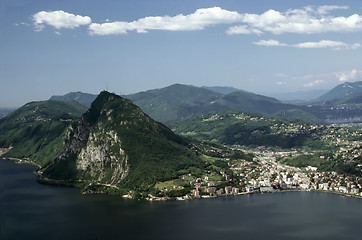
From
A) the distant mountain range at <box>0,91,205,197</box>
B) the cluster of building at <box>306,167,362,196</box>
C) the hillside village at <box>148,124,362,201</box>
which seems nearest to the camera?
the hillside village at <box>148,124,362,201</box>

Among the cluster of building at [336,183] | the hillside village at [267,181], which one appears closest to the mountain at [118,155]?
the hillside village at [267,181]

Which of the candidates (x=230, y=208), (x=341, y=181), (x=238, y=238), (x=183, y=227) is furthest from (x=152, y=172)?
(x=341, y=181)

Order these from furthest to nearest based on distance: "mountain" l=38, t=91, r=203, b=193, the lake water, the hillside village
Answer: "mountain" l=38, t=91, r=203, b=193 → the hillside village → the lake water

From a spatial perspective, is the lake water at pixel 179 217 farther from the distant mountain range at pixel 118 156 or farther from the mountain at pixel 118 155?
the mountain at pixel 118 155

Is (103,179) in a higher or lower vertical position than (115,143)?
lower

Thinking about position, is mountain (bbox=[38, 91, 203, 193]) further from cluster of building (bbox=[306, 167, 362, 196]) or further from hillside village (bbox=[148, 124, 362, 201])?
cluster of building (bbox=[306, 167, 362, 196])

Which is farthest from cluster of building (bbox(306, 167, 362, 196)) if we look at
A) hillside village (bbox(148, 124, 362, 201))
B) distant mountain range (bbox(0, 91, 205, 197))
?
distant mountain range (bbox(0, 91, 205, 197))

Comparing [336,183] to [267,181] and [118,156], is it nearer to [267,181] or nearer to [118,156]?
[267,181]

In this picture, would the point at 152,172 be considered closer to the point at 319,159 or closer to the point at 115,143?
the point at 115,143
